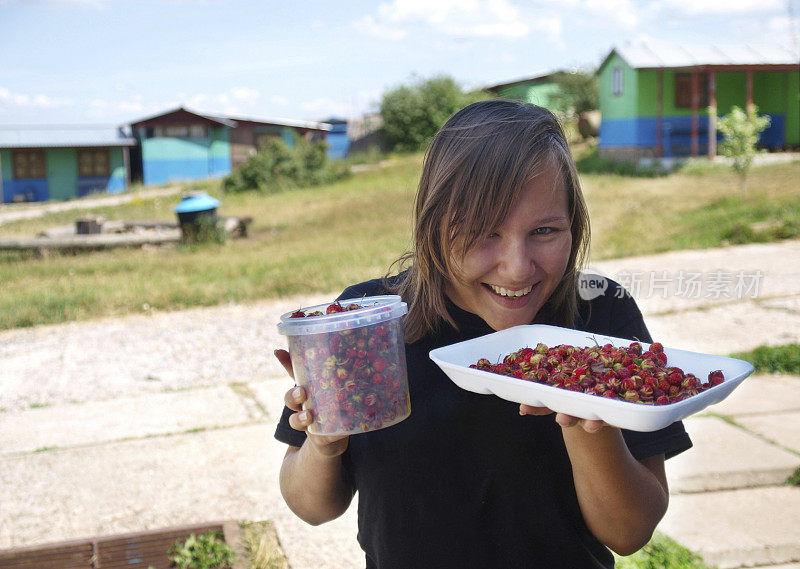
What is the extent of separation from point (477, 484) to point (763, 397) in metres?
3.51

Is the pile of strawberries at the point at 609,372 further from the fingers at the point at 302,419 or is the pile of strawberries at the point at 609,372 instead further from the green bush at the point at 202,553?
the green bush at the point at 202,553

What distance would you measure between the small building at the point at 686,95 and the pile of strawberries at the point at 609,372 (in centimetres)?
2065

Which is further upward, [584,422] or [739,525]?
[584,422]

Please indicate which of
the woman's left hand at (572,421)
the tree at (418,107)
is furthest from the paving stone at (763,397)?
the tree at (418,107)

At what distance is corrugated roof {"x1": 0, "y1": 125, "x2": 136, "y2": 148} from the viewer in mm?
31375

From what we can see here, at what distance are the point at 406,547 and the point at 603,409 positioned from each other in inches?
22.5

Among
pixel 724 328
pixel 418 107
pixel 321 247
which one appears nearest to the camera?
pixel 724 328

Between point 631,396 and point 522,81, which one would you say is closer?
point 631,396

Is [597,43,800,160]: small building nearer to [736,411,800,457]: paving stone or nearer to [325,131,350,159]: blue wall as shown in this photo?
[736,411,800,457]: paving stone

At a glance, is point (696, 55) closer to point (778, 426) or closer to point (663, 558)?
point (778, 426)

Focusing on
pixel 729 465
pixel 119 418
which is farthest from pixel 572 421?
pixel 119 418

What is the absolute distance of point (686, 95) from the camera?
2191 centimetres

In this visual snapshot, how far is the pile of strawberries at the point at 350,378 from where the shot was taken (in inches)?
51.9

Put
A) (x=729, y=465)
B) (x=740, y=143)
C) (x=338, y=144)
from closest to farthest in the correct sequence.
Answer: (x=729, y=465) → (x=740, y=143) → (x=338, y=144)
